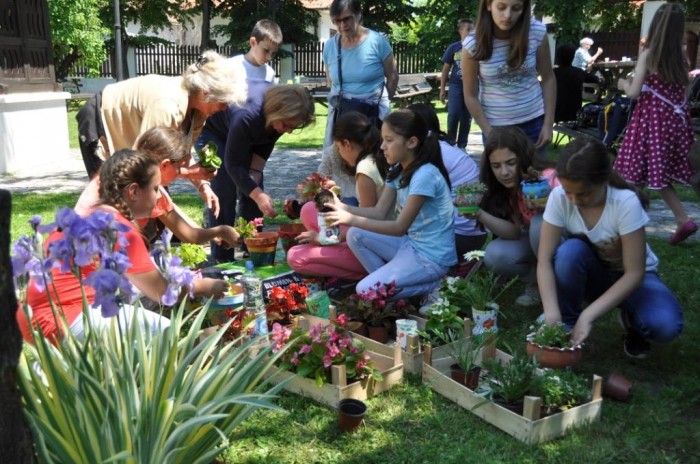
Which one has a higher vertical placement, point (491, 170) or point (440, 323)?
point (491, 170)

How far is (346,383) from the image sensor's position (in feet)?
9.42

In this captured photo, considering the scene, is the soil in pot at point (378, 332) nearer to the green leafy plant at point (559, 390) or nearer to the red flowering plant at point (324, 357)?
the red flowering plant at point (324, 357)


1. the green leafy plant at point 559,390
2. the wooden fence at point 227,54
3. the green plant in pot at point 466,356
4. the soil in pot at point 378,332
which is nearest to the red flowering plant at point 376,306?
the soil in pot at point 378,332

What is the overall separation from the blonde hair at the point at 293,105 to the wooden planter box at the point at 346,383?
1597 millimetres

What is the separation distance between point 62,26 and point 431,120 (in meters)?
18.8

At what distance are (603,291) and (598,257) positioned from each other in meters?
0.18

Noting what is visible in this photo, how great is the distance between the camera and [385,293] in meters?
3.53

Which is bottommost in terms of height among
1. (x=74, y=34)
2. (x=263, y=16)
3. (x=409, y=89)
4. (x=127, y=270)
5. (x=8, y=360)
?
(x=127, y=270)

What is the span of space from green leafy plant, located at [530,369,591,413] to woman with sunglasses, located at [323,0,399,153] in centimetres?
333

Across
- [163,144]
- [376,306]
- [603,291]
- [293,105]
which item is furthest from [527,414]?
[293,105]

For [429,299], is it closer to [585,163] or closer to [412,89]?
[585,163]

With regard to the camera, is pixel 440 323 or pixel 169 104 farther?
pixel 169 104

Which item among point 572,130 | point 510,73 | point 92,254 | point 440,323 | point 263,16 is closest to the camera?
point 92,254

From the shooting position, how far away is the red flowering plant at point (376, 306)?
3475 millimetres
